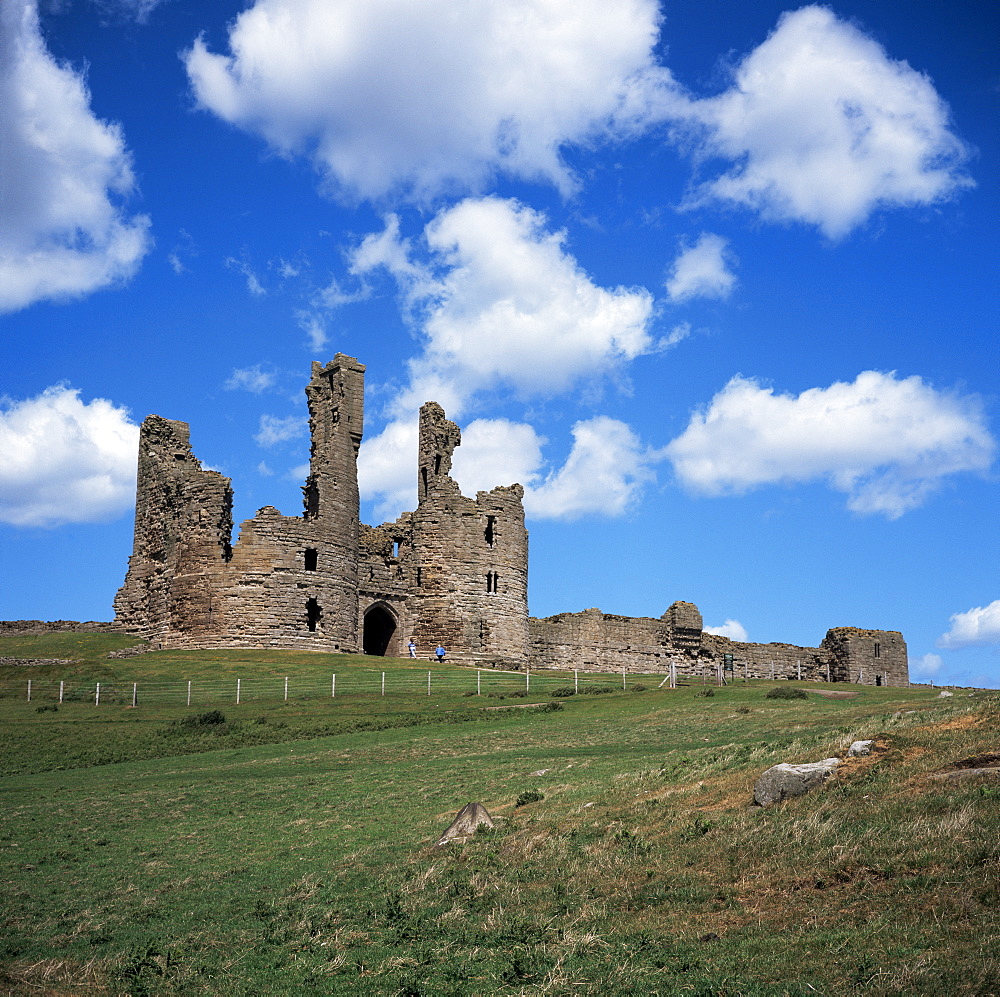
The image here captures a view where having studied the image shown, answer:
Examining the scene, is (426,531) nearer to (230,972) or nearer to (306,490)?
(306,490)

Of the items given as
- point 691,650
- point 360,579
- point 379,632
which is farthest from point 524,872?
point 691,650

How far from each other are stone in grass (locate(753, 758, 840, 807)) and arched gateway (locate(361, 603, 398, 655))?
1682 inches

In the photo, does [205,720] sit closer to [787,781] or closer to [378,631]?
[787,781]

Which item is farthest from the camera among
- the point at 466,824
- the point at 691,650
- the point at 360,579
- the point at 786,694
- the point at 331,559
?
the point at 691,650

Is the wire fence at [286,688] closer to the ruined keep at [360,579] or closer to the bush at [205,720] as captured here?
the bush at [205,720]

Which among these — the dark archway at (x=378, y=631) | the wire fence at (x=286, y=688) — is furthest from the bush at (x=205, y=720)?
the dark archway at (x=378, y=631)

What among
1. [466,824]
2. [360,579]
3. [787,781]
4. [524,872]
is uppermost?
[360,579]

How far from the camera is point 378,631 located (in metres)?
58.6

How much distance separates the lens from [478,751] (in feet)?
82.9

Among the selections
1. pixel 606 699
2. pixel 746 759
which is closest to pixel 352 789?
pixel 746 759

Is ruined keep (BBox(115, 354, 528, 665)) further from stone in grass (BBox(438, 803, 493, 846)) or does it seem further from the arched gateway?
stone in grass (BBox(438, 803, 493, 846))

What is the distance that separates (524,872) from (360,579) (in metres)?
42.0

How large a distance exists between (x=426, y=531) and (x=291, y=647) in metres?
10.2

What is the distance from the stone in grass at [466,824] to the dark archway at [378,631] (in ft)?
134
